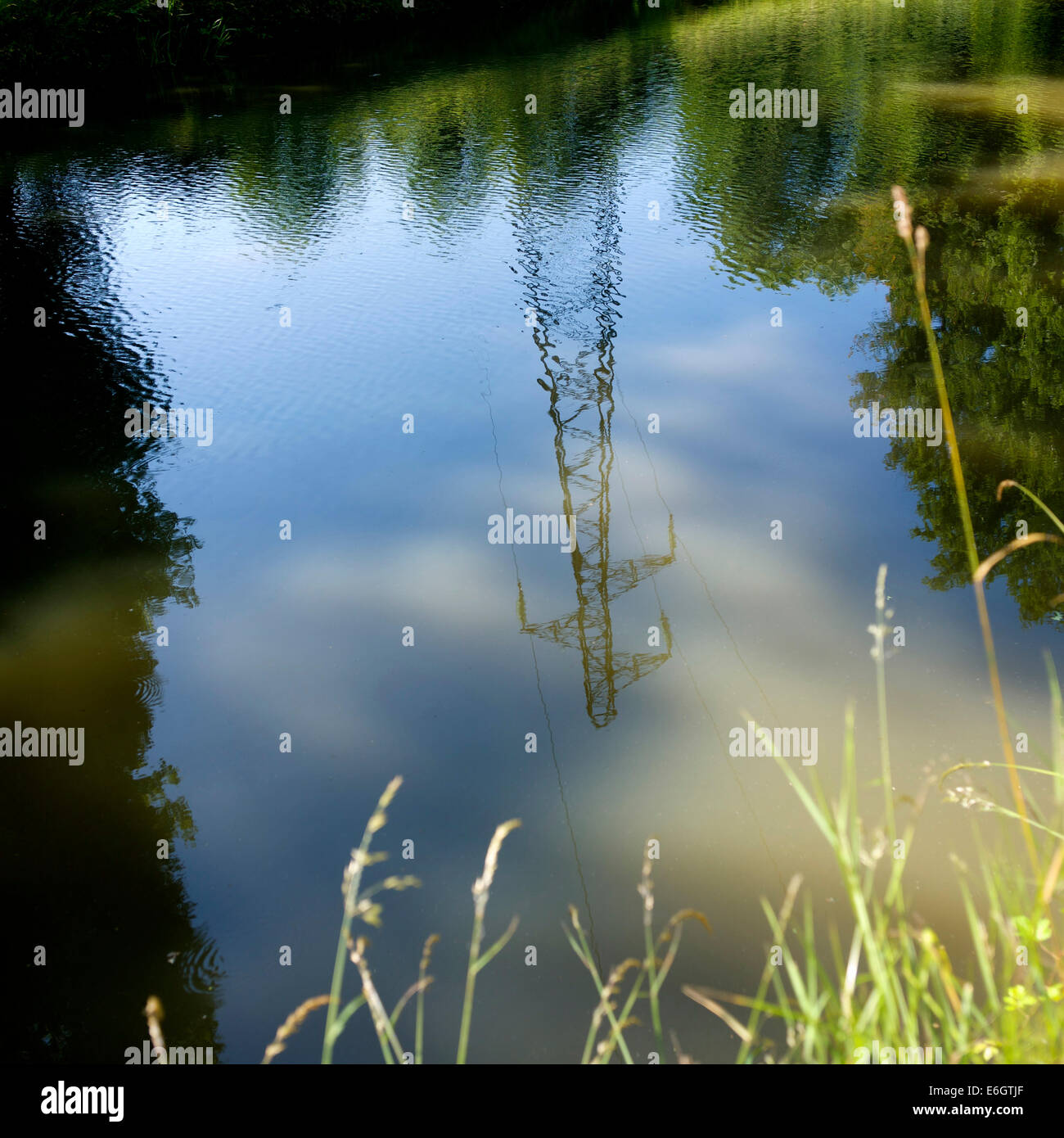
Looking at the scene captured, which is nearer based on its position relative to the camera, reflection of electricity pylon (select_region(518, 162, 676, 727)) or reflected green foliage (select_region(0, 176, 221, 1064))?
reflected green foliage (select_region(0, 176, 221, 1064))

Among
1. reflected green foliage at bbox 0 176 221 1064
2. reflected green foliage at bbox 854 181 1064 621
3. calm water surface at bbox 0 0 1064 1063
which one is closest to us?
reflected green foliage at bbox 0 176 221 1064

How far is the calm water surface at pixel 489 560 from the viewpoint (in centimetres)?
268

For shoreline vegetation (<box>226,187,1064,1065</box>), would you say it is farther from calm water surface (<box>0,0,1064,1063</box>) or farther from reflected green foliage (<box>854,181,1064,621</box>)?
reflected green foliage (<box>854,181,1064,621</box>)

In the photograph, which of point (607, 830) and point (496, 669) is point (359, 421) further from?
point (607, 830)

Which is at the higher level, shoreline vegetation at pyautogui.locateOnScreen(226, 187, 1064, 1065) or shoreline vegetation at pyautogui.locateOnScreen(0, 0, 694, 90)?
shoreline vegetation at pyautogui.locateOnScreen(0, 0, 694, 90)

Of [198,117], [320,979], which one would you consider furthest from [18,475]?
[198,117]

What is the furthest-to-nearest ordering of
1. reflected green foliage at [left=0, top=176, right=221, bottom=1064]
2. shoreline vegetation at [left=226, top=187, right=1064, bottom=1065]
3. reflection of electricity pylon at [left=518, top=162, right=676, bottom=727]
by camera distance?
reflection of electricity pylon at [left=518, top=162, right=676, bottom=727] < reflected green foliage at [left=0, top=176, right=221, bottom=1064] < shoreline vegetation at [left=226, top=187, right=1064, bottom=1065]

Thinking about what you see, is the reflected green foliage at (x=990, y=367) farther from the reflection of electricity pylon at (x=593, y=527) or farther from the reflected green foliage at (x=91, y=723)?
the reflected green foliage at (x=91, y=723)

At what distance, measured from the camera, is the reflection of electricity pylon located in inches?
138

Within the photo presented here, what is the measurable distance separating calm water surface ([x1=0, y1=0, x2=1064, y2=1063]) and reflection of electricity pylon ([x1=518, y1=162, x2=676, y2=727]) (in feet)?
0.06

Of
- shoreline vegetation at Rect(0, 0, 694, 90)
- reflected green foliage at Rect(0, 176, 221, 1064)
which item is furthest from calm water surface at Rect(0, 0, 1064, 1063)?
shoreline vegetation at Rect(0, 0, 694, 90)

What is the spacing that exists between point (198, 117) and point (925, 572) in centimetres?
1139

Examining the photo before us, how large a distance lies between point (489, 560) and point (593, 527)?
1.56 ft

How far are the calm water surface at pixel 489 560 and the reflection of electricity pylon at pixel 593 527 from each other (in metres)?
0.02
